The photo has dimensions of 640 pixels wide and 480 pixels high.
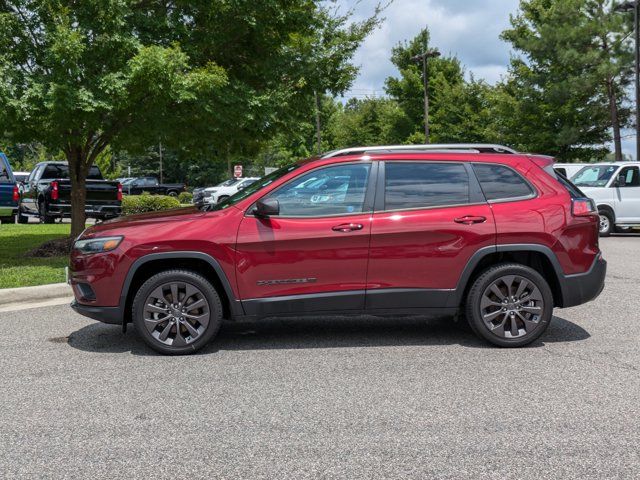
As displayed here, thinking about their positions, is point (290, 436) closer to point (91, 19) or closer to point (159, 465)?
point (159, 465)

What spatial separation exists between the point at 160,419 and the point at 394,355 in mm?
2234

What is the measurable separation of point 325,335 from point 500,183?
2.19 metres

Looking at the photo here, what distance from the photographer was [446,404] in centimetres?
438

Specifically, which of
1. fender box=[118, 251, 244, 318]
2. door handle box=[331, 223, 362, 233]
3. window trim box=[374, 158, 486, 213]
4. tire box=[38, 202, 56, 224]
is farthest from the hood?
tire box=[38, 202, 56, 224]

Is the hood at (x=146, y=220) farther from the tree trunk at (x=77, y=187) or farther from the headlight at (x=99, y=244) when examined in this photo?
the tree trunk at (x=77, y=187)

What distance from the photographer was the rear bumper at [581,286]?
5.82 m

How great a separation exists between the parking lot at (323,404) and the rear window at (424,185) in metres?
1.31

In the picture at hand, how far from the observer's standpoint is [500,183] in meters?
5.93

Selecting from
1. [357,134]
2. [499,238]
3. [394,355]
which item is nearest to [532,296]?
[499,238]

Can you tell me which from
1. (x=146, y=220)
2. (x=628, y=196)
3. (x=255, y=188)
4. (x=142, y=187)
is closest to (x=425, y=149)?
(x=255, y=188)

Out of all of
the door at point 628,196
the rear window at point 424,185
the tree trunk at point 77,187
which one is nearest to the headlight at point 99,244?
the rear window at point 424,185

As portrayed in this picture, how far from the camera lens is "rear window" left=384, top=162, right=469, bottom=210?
5797mm

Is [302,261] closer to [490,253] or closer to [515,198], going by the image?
[490,253]

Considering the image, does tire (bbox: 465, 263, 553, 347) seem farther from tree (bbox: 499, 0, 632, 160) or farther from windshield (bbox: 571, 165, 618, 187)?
tree (bbox: 499, 0, 632, 160)
